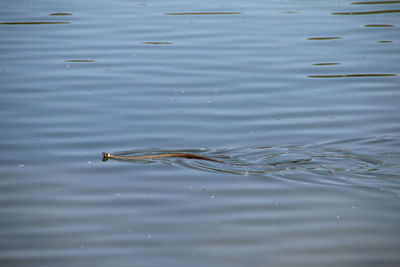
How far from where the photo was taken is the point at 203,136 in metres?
9.53

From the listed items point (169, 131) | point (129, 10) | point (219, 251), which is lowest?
point (219, 251)

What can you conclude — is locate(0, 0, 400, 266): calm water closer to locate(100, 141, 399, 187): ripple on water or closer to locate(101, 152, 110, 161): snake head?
locate(100, 141, 399, 187): ripple on water

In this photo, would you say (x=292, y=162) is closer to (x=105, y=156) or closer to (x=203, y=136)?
(x=203, y=136)

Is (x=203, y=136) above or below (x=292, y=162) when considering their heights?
above

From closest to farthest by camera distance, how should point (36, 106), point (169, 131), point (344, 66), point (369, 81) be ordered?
point (169, 131) → point (36, 106) → point (369, 81) → point (344, 66)

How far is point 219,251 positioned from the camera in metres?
6.31

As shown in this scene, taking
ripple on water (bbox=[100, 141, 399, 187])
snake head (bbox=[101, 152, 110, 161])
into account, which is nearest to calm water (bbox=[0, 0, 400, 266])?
ripple on water (bbox=[100, 141, 399, 187])

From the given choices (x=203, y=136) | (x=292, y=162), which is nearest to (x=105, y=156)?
(x=203, y=136)

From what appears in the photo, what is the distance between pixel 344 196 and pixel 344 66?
5.55 metres

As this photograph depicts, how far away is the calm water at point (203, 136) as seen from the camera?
6559 millimetres

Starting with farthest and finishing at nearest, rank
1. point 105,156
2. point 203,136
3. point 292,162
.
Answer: point 203,136 < point 105,156 < point 292,162

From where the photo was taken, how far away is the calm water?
21.5 feet

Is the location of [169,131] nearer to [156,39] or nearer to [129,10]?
[156,39]

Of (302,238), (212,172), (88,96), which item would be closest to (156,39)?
(88,96)
